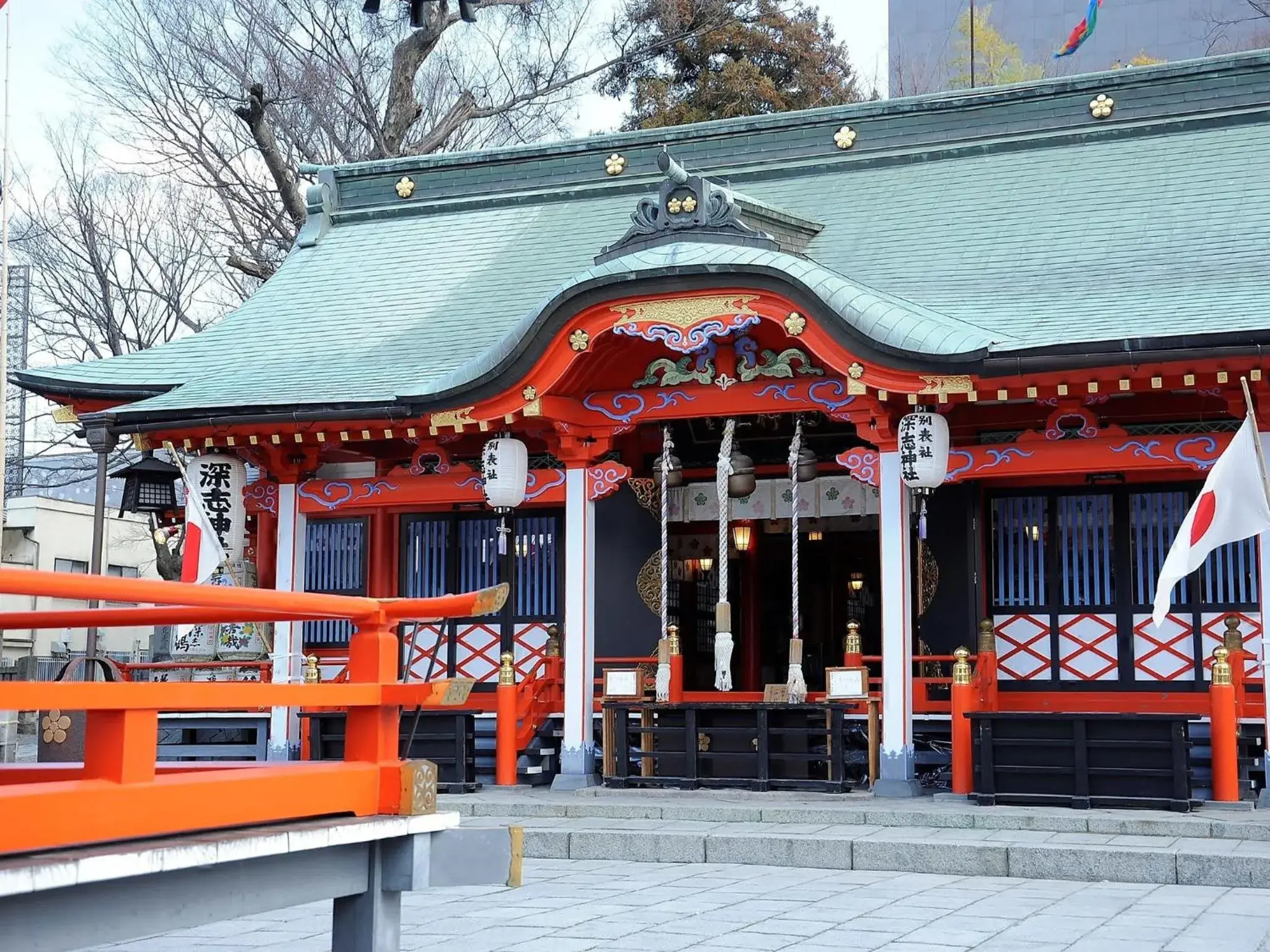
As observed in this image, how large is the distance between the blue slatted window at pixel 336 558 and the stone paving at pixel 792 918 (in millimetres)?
6642

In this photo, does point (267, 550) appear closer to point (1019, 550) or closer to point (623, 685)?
point (623, 685)

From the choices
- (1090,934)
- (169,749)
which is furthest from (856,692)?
(169,749)

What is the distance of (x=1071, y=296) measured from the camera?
13.3 m

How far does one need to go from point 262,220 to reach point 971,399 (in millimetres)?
19409

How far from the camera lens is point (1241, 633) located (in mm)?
13398

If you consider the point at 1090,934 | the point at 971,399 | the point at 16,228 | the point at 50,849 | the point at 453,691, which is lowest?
the point at 1090,934

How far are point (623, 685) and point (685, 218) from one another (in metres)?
4.15

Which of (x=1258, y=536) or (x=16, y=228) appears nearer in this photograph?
(x=1258, y=536)

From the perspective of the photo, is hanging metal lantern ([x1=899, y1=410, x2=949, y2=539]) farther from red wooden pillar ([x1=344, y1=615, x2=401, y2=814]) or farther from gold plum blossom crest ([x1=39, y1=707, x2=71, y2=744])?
red wooden pillar ([x1=344, y1=615, x2=401, y2=814])

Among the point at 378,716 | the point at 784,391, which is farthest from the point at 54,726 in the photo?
the point at 784,391

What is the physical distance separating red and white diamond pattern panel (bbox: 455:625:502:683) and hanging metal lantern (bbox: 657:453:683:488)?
8.58 ft

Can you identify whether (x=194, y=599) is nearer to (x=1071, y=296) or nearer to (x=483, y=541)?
(x=1071, y=296)

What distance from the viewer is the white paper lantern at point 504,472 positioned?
13.9 metres

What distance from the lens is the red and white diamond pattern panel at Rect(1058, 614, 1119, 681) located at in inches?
553
